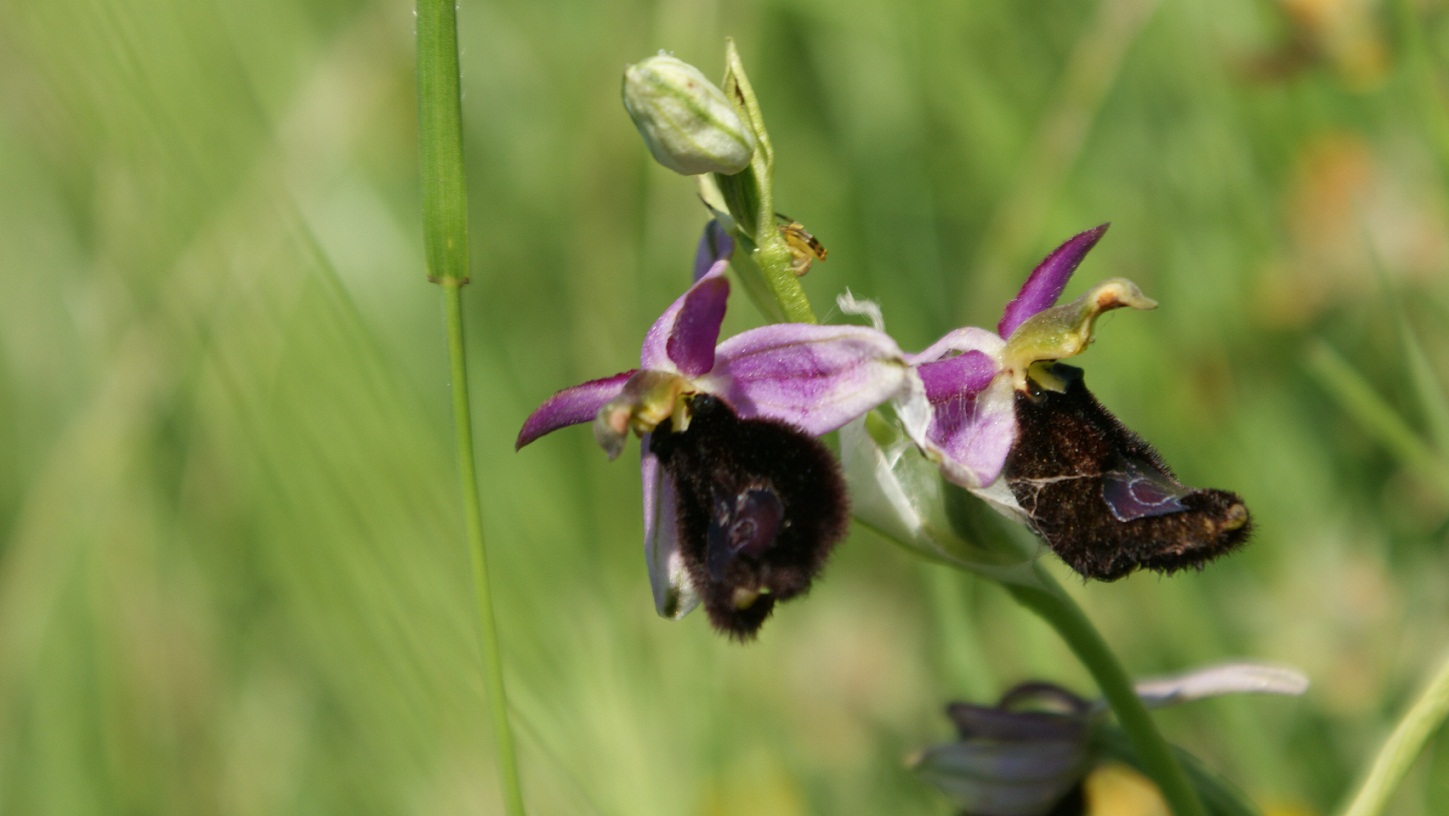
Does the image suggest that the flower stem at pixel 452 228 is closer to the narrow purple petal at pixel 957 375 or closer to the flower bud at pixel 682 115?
the flower bud at pixel 682 115

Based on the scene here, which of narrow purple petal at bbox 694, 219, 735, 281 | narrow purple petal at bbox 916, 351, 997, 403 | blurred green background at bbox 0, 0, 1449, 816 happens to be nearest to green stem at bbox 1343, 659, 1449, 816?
blurred green background at bbox 0, 0, 1449, 816

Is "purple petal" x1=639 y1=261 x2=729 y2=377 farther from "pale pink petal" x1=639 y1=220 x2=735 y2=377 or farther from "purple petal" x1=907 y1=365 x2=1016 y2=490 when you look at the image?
"purple petal" x1=907 y1=365 x2=1016 y2=490

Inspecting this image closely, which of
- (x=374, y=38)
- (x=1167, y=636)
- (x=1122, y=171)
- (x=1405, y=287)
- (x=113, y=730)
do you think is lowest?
(x=113, y=730)

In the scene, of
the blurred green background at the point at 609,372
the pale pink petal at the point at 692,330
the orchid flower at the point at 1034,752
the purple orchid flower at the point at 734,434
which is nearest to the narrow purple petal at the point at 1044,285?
the purple orchid flower at the point at 734,434

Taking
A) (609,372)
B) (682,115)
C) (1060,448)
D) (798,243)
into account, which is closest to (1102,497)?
(1060,448)

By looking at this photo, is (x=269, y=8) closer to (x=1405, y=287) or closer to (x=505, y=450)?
(x=505, y=450)

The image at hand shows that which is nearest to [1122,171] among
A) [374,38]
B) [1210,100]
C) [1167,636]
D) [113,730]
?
[1210,100]
